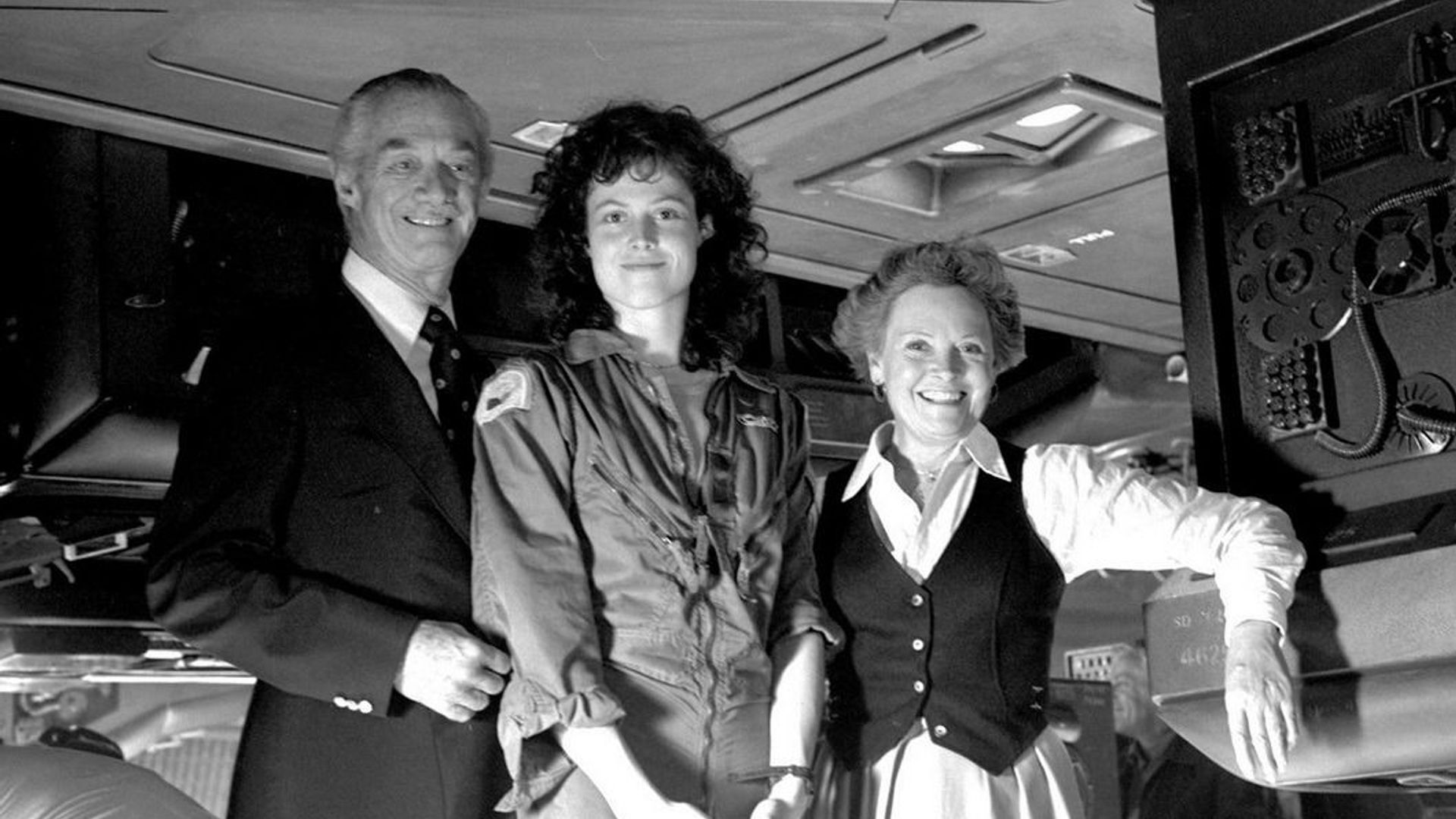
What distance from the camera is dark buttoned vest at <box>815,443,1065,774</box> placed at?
224 centimetres

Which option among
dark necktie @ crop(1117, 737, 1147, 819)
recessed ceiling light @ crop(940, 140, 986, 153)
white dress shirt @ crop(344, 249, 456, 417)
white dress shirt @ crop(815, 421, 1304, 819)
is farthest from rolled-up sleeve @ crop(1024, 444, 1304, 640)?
dark necktie @ crop(1117, 737, 1147, 819)

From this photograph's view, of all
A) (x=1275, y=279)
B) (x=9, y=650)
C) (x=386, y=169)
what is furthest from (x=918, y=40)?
(x=9, y=650)

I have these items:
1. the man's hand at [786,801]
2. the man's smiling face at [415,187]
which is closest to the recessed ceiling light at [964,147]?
the man's smiling face at [415,187]

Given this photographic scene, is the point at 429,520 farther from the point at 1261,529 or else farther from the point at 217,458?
the point at 1261,529

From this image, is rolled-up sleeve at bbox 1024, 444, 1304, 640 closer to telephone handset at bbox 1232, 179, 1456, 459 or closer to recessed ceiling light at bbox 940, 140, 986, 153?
telephone handset at bbox 1232, 179, 1456, 459

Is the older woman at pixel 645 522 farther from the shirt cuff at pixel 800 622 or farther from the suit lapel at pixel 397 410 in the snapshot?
the suit lapel at pixel 397 410

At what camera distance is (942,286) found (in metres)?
2.44

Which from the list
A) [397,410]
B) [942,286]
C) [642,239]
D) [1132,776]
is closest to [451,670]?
[397,410]

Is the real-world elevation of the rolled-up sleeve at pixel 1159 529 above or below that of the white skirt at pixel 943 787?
above

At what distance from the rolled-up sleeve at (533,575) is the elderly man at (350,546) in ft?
0.33

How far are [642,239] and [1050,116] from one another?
1.49 m

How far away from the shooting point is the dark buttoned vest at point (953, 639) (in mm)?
2240

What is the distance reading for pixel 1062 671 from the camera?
7.93m

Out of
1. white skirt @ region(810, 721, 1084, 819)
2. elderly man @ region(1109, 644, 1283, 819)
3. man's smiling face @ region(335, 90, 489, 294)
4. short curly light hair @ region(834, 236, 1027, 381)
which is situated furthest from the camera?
elderly man @ region(1109, 644, 1283, 819)
